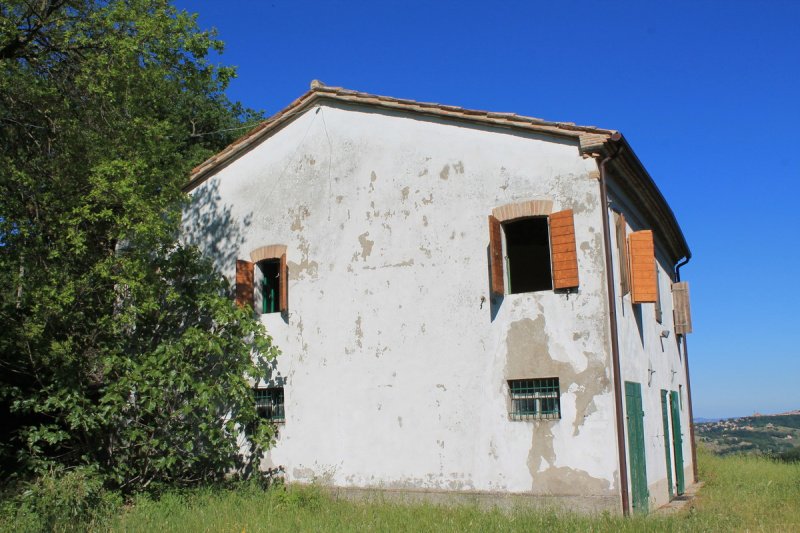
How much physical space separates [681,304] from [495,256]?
26.7 ft

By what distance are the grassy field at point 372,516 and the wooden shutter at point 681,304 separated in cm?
482

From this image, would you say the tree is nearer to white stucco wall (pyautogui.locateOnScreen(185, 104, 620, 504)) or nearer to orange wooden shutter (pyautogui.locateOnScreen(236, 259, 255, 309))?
orange wooden shutter (pyautogui.locateOnScreen(236, 259, 255, 309))

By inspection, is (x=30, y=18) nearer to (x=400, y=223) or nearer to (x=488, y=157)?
(x=400, y=223)

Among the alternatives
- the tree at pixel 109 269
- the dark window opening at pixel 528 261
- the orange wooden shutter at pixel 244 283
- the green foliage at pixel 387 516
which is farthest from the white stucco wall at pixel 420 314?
the dark window opening at pixel 528 261

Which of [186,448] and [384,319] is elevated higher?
[384,319]

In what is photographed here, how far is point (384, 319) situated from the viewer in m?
12.3

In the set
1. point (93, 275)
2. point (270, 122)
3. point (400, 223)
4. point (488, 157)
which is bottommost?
point (93, 275)

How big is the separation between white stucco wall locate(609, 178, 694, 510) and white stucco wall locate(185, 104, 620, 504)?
2.09 feet

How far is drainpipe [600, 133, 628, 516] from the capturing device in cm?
1009

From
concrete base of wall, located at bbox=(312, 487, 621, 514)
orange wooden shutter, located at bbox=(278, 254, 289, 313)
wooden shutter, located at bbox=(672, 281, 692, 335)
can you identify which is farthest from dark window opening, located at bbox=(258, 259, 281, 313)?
wooden shutter, located at bbox=(672, 281, 692, 335)

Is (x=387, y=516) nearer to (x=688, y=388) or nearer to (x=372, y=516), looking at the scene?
(x=372, y=516)

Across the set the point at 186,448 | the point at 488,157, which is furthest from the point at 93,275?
the point at 488,157

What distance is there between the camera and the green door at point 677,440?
48.0 ft

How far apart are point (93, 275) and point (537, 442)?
750 centimetres
